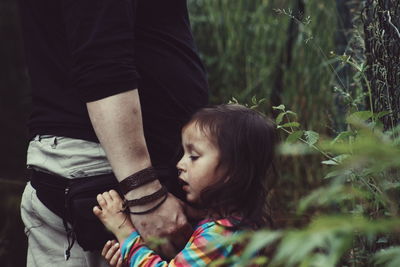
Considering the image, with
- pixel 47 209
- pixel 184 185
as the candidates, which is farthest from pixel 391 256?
pixel 47 209

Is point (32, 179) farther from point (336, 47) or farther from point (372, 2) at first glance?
point (336, 47)

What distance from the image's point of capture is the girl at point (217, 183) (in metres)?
1.45

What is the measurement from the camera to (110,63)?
1393 mm

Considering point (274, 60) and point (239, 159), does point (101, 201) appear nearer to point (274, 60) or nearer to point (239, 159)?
point (239, 159)

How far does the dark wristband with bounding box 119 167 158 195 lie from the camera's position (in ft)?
4.64

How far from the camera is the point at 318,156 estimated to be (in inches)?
132

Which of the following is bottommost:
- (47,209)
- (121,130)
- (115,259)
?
(115,259)

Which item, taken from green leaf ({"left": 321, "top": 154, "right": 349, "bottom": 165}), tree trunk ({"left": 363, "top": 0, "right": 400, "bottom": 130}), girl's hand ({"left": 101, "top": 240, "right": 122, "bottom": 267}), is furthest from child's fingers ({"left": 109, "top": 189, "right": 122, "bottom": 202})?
tree trunk ({"left": 363, "top": 0, "right": 400, "bottom": 130})

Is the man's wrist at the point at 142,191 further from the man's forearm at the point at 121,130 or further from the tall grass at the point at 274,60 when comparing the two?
the tall grass at the point at 274,60

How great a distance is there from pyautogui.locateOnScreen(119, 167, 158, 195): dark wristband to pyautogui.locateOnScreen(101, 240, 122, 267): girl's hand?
152 mm

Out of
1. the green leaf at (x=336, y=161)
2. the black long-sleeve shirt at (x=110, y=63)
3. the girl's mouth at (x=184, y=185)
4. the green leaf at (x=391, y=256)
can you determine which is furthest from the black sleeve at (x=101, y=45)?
the green leaf at (x=391, y=256)

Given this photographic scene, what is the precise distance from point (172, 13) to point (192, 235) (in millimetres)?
598

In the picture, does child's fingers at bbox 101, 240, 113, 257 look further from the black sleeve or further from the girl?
the black sleeve

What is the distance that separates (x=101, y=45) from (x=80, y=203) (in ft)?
1.28
